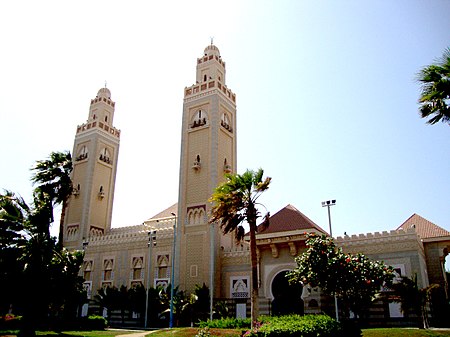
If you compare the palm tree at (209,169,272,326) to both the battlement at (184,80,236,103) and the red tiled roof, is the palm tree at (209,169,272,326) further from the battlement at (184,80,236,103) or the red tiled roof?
the red tiled roof

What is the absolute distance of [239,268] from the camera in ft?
103

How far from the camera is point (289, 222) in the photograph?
2891cm

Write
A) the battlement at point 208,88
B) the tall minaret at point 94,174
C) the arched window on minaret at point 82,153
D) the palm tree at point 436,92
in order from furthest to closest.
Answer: the arched window on minaret at point 82,153 < the tall minaret at point 94,174 < the battlement at point 208,88 < the palm tree at point 436,92

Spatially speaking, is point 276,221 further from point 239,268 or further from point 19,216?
point 19,216

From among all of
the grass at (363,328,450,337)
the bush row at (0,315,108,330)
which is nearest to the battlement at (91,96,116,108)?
the bush row at (0,315,108,330)

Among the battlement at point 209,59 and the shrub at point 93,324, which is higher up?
the battlement at point 209,59

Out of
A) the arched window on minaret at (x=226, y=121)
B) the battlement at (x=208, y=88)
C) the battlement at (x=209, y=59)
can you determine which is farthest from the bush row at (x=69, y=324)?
the battlement at (x=209, y=59)

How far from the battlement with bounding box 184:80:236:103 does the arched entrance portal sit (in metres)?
18.7

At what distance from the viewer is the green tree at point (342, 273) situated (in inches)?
702

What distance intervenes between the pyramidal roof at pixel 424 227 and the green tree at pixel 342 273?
904 centimetres

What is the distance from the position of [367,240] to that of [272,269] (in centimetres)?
650

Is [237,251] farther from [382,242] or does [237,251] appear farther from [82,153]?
[82,153]

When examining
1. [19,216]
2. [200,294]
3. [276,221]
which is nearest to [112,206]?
[200,294]

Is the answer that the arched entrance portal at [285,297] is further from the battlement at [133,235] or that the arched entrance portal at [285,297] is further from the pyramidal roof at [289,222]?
the battlement at [133,235]
